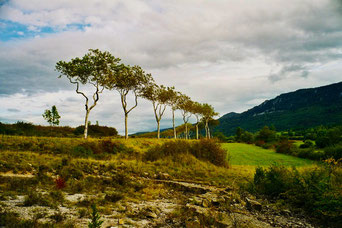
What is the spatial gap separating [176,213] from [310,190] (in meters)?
5.39

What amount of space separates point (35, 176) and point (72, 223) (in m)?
7.65

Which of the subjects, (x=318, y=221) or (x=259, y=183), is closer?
(x=318, y=221)

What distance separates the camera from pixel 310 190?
25.0 ft

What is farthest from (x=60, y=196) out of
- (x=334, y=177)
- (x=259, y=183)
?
(x=334, y=177)

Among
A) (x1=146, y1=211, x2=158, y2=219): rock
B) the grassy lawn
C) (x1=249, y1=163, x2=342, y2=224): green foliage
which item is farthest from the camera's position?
the grassy lawn

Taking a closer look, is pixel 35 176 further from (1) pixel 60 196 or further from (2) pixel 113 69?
(2) pixel 113 69

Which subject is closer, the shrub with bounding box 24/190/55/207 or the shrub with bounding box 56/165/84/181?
the shrub with bounding box 24/190/55/207

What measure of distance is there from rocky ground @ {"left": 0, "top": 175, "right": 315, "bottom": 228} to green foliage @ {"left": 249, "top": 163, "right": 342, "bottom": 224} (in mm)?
807

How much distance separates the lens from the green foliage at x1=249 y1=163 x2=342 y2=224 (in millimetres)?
6555

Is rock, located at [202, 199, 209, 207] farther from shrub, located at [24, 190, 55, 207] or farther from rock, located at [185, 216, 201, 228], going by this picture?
shrub, located at [24, 190, 55, 207]

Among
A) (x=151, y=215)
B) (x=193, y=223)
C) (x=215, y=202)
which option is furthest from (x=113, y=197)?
(x=215, y=202)

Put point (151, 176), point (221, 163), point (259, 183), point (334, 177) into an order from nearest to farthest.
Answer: point (334, 177) → point (259, 183) → point (151, 176) → point (221, 163)

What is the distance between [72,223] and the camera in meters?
5.76

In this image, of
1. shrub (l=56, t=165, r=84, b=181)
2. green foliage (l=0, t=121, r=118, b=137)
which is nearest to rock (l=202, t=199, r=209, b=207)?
shrub (l=56, t=165, r=84, b=181)
